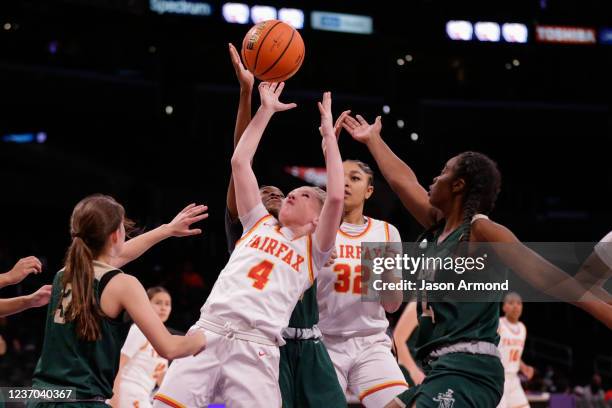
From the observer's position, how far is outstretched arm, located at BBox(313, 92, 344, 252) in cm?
419

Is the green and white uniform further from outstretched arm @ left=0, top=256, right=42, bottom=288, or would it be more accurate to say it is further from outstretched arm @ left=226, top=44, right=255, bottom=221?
outstretched arm @ left=0, top=256, right=42, bottom=288

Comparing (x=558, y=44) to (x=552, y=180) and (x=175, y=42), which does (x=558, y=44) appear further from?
(x=175, y=42)

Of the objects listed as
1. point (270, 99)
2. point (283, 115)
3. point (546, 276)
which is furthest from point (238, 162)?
point (283, 115)

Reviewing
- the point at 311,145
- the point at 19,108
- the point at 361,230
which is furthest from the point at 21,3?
the point at 361,230

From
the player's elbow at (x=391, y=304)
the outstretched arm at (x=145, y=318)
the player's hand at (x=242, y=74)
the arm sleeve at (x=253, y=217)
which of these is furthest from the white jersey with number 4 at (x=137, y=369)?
the outstretched arm at (x=145, y=318)

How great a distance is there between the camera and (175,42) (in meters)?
17.5

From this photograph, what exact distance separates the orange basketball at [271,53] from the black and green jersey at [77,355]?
6.34ft

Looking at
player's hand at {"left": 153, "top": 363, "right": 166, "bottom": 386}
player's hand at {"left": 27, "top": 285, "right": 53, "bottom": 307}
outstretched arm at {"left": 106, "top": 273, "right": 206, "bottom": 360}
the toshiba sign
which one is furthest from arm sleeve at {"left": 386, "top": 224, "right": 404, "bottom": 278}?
the toshiba sign

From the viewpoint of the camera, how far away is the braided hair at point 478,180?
151 inches

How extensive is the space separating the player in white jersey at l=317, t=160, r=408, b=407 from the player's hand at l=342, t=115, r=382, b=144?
0.92 meters

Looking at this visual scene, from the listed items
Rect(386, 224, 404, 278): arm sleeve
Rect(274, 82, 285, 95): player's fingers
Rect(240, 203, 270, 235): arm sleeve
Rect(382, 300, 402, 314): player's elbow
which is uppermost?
Rect(274, 82, 285, 95): player's fingers

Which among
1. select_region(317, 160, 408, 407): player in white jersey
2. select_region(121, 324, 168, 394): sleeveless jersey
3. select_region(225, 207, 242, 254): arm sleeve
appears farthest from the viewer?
select_region(121, 324, 168, 394): sleeveless jersey

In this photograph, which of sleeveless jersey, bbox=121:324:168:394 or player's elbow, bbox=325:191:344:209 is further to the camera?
sleeveless jersey, bbox=121:324:168:394

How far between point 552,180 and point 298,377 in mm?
17712
